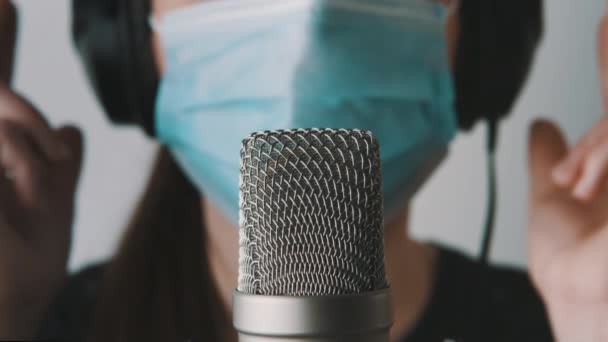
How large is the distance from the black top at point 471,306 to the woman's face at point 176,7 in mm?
310

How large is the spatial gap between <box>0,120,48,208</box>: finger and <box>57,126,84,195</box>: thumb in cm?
4

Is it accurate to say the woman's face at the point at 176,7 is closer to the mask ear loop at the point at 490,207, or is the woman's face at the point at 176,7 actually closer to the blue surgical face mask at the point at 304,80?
the blue surgical face mask at the point at 304,80

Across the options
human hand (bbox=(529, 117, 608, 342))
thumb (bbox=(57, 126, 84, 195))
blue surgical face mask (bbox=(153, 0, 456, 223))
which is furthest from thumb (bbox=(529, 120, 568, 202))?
thumb (bbox=(57, 126, 84, 195))

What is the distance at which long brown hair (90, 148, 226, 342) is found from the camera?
89cm

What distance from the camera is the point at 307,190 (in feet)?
1.03

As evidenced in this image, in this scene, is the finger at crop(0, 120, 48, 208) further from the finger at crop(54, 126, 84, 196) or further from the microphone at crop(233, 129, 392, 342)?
the microphone at crop(233, 129, 392, 342)

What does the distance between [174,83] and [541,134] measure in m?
0.47

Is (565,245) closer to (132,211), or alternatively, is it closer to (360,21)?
(360,21)

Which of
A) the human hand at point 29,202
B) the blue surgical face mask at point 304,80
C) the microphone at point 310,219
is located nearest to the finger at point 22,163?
the human hand at point 29,202

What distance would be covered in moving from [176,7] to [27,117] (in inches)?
7.9

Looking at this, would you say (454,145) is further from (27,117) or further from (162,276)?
(27,117)

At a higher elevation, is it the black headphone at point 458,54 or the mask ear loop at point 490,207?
the black headphone at point 458,54

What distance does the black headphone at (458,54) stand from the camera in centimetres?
73

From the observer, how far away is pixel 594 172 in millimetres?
669
